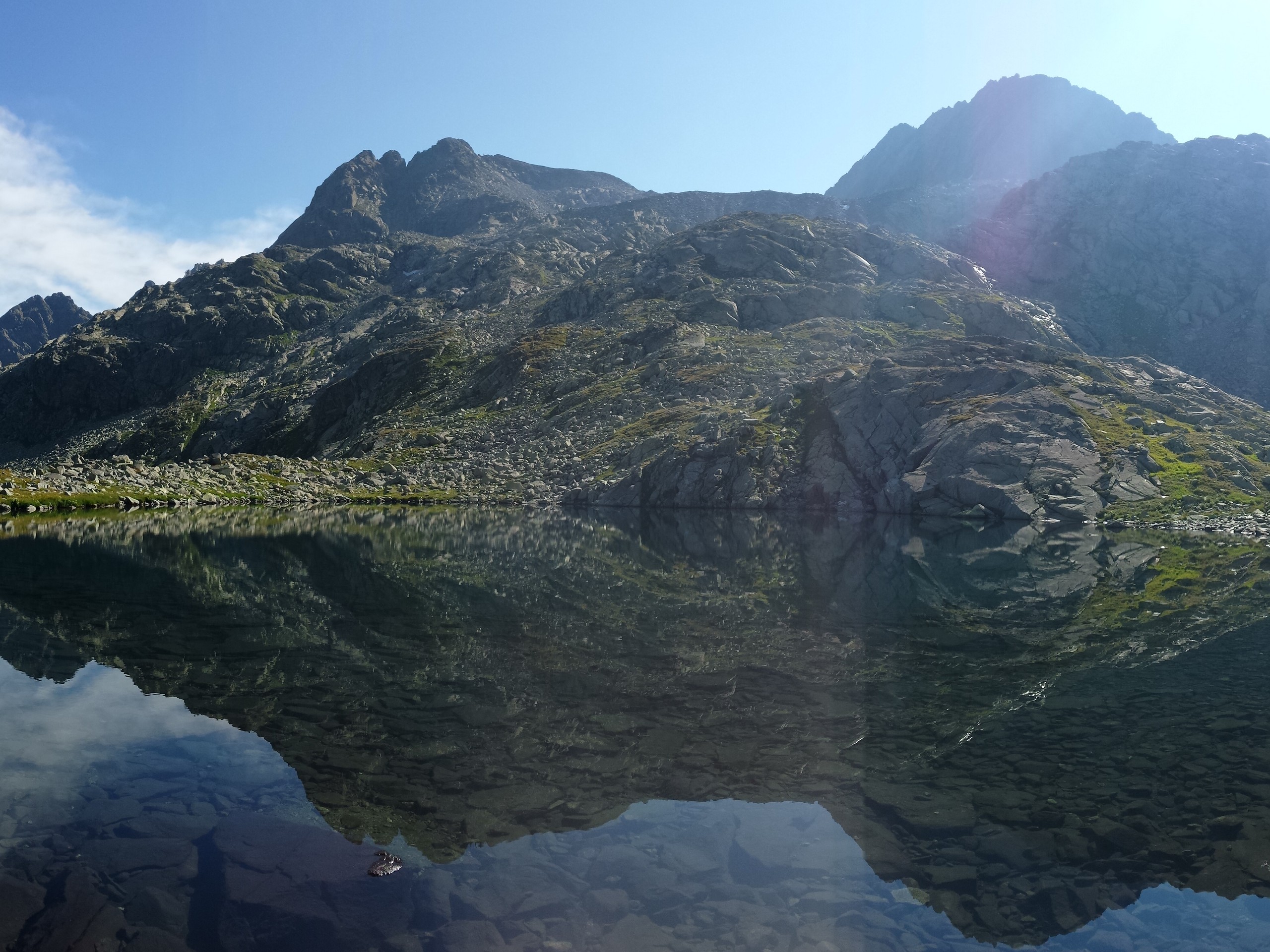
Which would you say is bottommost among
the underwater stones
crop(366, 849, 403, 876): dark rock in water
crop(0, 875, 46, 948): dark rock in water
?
the underwater stones

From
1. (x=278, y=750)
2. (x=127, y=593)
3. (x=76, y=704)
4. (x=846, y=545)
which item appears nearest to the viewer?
(x=278, y=750)

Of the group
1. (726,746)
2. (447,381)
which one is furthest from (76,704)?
(447,381)

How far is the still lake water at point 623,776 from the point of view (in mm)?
10305

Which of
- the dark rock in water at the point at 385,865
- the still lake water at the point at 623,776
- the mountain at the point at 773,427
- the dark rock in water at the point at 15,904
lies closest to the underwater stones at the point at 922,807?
the still lake water at the point at 623,776

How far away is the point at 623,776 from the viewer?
48.5ft

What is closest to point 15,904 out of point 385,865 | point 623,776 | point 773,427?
point 385,865

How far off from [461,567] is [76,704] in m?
26.8

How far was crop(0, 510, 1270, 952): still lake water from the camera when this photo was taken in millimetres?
10305

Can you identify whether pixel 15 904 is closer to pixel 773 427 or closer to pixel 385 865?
pixel 385 865

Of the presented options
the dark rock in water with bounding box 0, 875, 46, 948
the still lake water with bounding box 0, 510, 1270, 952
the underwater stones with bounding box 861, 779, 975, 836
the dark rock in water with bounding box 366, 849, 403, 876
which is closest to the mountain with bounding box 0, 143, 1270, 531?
the still lake water with bounding box 0, 510, 1270, 952

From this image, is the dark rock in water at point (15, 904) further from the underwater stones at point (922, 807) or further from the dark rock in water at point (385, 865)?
the underwater stones at point (922, 807)

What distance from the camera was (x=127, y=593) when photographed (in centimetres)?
3341

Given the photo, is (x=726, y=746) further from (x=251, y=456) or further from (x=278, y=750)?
(x=251, y=456)

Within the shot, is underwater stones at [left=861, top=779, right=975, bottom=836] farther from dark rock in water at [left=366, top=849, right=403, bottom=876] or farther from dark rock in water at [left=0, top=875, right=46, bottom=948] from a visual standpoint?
dark rock in water at [left=0, top=875, right=46, bottom=948]
